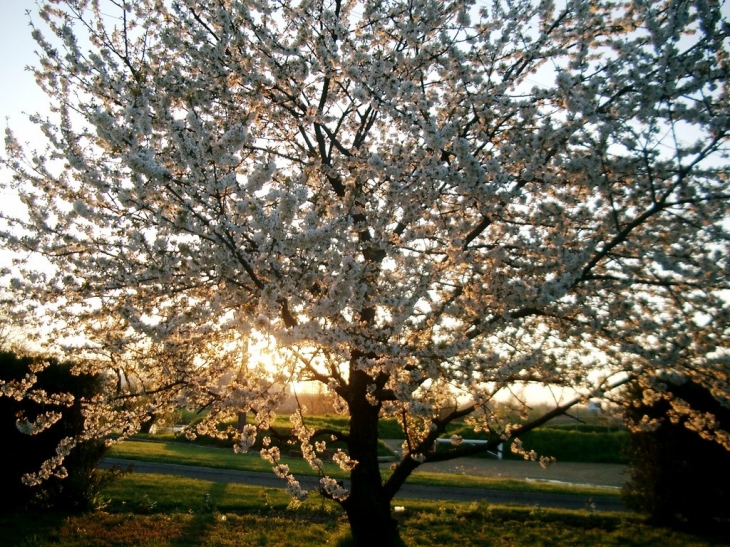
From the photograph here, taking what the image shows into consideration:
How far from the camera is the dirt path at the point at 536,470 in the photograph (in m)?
20.9

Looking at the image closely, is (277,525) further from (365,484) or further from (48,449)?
(48,449)

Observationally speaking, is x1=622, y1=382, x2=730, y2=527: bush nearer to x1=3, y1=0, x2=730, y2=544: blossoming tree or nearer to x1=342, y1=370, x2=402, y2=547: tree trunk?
x1=3, y1=0, x2=730, y2=544: blossoming tree

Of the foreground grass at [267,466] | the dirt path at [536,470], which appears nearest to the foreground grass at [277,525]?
the foreground grass at [267,466]

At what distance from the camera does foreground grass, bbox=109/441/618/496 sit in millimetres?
17078

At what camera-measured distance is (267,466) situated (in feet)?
64.7

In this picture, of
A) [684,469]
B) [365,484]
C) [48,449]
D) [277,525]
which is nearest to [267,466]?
[277,525]

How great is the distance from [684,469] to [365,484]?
7.27m

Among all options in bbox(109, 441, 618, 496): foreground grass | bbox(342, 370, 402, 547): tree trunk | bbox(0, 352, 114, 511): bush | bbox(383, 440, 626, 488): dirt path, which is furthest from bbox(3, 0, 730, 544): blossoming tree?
bbox(383, 440, 626, 488): dirt path

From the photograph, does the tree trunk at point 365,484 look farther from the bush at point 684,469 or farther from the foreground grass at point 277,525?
the bush at point 684,469

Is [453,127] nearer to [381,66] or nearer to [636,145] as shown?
[381,66]

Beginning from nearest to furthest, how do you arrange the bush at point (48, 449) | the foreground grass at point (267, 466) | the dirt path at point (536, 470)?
the bush at point (48, 449)
the foreground grass at point (267, 466)
the dirt path at point (536, 470)

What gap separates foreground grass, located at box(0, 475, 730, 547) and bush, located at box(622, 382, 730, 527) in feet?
1.96

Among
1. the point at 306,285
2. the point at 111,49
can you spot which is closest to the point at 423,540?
the point at 306,285

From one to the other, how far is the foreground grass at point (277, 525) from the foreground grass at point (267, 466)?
10.9 ft
